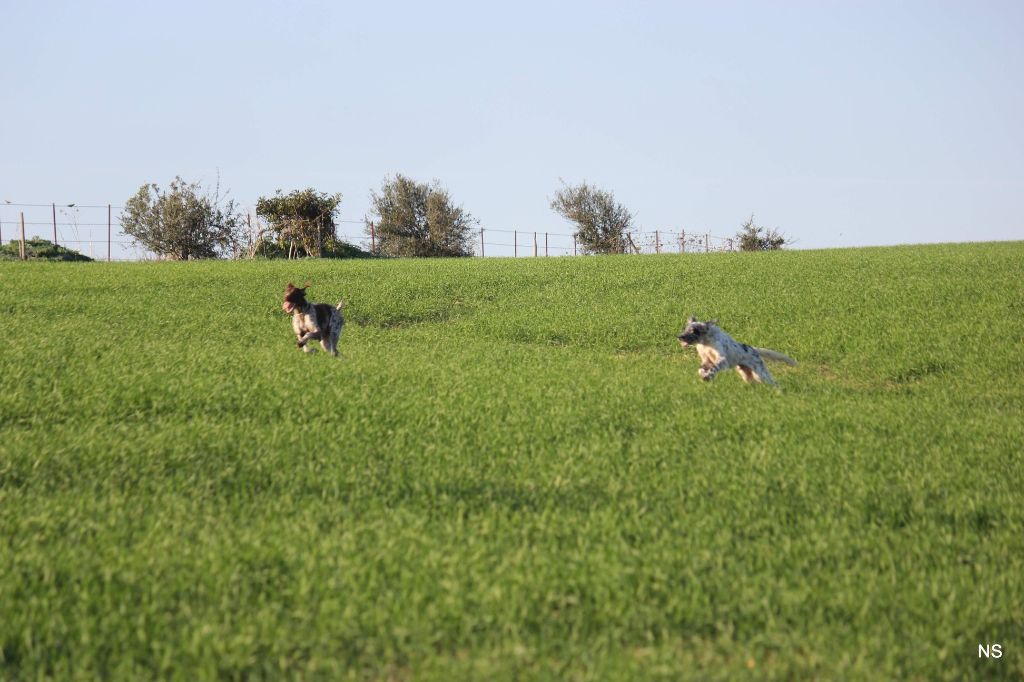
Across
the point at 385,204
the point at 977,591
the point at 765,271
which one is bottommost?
the point at 977,591

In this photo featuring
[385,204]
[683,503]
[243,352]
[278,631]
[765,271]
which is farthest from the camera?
[385,204]

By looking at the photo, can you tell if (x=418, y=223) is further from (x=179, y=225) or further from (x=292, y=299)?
(x=292, y=299)

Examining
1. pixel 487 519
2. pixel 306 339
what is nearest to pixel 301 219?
pixel 306 339

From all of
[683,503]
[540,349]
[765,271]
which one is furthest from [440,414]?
[765,271]

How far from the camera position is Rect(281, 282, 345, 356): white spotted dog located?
Result: 15.7 m

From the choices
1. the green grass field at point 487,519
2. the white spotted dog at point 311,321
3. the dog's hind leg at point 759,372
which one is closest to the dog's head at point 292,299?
the white spotted dog at point 311,321

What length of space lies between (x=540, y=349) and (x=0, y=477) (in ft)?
43.0

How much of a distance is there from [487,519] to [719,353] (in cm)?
814

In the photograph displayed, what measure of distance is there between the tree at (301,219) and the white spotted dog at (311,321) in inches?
1405

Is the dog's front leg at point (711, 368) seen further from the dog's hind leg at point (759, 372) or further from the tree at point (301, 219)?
the tree at point (301, 219)

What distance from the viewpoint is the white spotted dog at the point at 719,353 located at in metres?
14.5

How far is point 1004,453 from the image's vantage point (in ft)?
35.7

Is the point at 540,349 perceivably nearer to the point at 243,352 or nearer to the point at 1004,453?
the point at 243,352

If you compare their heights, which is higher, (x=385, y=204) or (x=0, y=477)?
(x=385, y=204)
